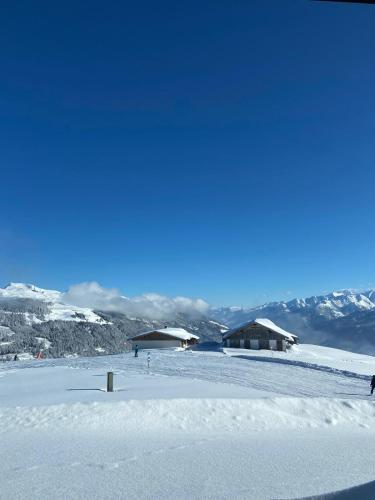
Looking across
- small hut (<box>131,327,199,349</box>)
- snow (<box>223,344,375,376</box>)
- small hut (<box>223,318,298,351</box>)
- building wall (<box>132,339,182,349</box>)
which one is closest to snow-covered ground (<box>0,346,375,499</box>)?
snow (<box>223,344,375,376</box>)

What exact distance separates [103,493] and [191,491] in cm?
144

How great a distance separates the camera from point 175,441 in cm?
916

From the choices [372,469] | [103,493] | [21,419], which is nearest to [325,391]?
[372,469]

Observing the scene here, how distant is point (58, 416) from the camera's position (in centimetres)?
1143

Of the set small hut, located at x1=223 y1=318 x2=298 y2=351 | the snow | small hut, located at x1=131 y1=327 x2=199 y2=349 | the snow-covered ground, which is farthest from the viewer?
small hut, located at x1=131 y1=327 x2=199 y2=349

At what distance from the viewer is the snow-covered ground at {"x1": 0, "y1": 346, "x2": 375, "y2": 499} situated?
20.1 ft

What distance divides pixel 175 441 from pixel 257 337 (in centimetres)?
5106

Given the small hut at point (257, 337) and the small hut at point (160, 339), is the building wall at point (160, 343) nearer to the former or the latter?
the small hut at point (160, 339)

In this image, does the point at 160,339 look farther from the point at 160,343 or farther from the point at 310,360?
the point at 310,360

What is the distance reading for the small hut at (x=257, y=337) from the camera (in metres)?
57.3

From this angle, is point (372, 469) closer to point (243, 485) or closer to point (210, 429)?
point (243, 485)

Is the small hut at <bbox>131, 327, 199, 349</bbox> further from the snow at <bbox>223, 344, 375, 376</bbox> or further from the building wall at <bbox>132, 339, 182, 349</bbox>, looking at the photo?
the snow at <bbox>223, 344, 375, 376</bbox>

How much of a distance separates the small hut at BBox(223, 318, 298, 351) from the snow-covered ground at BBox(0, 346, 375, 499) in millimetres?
39543

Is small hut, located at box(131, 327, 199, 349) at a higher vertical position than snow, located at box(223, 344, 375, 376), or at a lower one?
higher
